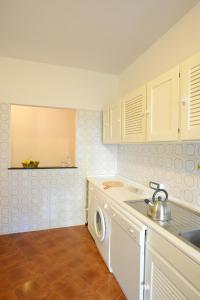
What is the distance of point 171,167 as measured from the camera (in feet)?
6.07

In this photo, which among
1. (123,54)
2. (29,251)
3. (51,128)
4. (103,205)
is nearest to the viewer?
(103,205)

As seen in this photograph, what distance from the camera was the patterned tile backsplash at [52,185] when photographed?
263 centimetres

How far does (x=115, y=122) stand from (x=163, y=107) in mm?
1058

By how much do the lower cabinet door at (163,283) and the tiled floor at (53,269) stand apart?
56 centimetres

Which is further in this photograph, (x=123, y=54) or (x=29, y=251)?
(x=123, y=54)

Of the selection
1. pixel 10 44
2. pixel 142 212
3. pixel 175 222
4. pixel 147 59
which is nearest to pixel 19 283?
pixel 142 212

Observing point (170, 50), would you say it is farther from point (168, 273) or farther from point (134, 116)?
point (168, 273)

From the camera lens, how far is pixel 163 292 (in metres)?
1.10

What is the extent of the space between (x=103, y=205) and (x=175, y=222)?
0.93m

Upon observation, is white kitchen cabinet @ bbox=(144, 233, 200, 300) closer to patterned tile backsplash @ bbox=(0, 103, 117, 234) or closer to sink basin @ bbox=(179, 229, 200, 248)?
sink basin @ bbox=(179, 229, 200, 248)

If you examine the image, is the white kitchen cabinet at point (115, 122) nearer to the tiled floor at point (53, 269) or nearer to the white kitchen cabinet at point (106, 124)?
the white kitchen cabinet at point (106, 124)

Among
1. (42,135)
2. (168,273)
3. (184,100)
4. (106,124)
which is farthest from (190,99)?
(42,135)

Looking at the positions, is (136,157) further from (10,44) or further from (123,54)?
(10,44)

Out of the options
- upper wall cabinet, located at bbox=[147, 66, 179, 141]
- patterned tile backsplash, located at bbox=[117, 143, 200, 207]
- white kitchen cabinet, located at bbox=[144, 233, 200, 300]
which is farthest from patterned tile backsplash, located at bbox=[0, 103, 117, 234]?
white kitchen cabinet, located at bbox=[144, 233, 200, 300]
